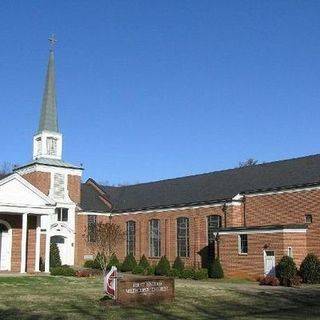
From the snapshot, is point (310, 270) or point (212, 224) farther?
point (212, 224)

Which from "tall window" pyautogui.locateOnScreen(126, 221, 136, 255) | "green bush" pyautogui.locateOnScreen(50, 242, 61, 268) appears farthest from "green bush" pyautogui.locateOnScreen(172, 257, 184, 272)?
"green bush" pyautogui.locateOnScreen(50, 242, 61, 268)

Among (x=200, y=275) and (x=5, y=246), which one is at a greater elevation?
(x=5, y=246)

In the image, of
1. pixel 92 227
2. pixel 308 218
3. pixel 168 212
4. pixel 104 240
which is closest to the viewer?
pixel 308 218

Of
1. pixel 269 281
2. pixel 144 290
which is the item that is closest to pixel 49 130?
pixel 269 281

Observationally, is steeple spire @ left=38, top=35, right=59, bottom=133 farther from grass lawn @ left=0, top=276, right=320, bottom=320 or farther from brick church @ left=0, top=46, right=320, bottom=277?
grass lawn @ left=0, top=276, right=320, bottom=320

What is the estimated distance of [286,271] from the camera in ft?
111

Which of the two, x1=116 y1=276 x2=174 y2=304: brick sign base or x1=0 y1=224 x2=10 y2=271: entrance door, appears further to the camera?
x1=0 y1=224 x2=10 y2=271: entrance door

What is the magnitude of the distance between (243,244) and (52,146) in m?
21.3

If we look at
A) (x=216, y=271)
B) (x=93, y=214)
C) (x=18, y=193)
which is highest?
(x=18, y=193)

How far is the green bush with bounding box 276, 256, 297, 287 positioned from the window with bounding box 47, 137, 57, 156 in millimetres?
25233

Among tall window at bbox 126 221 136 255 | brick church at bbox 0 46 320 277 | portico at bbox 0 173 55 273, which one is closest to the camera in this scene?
portico at bbox 0 173 55 273

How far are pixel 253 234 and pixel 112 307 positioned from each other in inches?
754

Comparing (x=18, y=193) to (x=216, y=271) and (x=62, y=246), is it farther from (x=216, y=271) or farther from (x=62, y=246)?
→ (x=216, y=271)

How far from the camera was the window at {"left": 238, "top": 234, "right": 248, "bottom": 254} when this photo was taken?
39.3 metres
